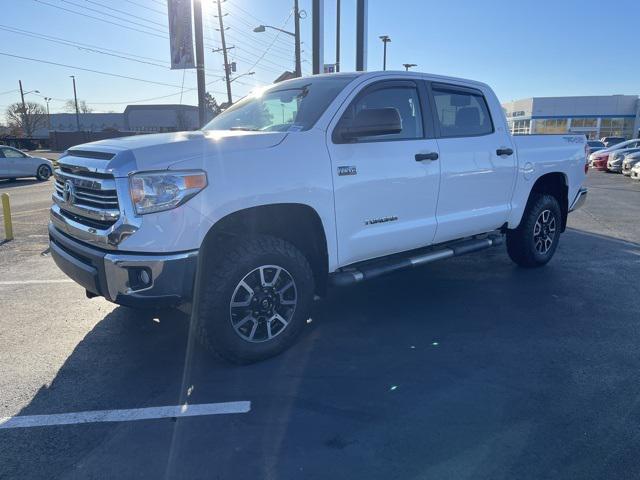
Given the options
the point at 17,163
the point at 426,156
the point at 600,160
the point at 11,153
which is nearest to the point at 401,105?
the point at 426,156

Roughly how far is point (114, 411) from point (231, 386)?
748mm

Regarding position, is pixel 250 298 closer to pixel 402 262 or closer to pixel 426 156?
pixel 402 262

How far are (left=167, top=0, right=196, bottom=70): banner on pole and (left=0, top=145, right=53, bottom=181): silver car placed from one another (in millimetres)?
10524

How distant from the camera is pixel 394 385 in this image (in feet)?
11.2

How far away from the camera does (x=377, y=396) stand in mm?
3264

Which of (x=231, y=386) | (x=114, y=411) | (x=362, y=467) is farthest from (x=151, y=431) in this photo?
(x=362, y=467)

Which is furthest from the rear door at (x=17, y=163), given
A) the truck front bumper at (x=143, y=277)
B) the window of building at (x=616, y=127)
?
the window of building at (x=616, y=127)

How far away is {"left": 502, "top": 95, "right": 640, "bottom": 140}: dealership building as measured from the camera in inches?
2373

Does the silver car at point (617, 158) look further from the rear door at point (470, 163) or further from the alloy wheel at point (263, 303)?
the alloy wheel at point (263, 303)

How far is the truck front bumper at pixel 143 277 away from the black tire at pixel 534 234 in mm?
4258

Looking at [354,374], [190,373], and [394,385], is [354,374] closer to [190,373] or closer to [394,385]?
[394,385]

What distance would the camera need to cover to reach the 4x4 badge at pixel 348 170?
12.5 ft

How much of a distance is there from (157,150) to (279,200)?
874mm

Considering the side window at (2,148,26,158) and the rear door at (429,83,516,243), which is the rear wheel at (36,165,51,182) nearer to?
the side window at (2,148,26,158)
